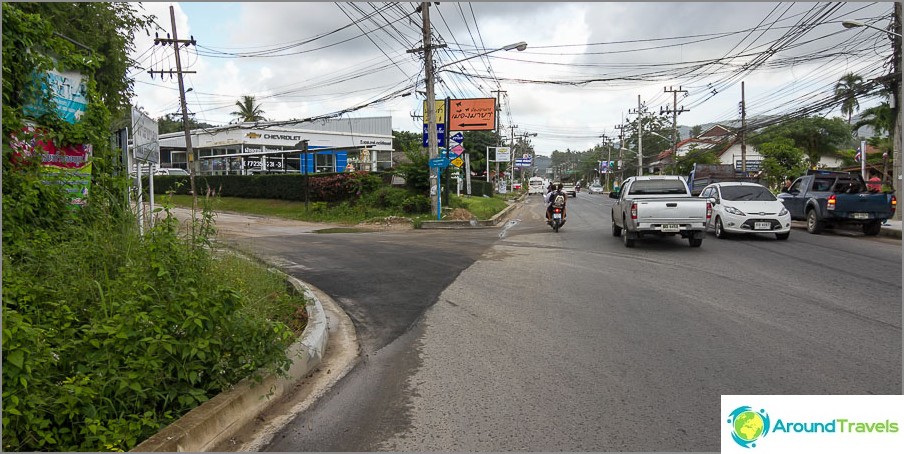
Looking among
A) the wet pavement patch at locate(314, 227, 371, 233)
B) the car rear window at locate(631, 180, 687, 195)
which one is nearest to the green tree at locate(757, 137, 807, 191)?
the car rear window at locate(631, 180, 687, 195)

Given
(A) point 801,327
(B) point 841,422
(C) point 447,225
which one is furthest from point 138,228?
(C) point 447,225

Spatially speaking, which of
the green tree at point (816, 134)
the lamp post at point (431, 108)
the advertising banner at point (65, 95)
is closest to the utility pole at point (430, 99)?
the lamp post at point (431, 108)

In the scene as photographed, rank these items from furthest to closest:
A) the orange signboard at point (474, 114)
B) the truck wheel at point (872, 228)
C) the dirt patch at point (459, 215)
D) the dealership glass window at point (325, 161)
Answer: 1. the dealership glass window at point (325, 161)
2. the orange signboard at point (474, 114)
3. the dirt patch at point (459, 215)
4. the truck wheel at point (872, 228)

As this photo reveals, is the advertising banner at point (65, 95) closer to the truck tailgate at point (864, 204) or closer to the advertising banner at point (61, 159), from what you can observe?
the advertising banner at point (61, 159)

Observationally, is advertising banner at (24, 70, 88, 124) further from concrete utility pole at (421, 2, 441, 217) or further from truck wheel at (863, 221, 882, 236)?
truck wheel at (863, 221, 882, 236)

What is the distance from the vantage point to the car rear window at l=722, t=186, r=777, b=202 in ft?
54.7

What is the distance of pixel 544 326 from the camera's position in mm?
6883

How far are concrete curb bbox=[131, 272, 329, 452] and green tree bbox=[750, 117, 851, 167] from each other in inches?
2610

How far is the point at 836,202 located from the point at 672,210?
6833mm

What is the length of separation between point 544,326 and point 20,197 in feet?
18.6

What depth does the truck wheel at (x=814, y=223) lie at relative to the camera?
1759 cm

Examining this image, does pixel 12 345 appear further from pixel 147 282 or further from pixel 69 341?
pixel 147 282

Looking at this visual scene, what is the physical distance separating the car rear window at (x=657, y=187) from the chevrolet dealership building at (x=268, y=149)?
27525 mm

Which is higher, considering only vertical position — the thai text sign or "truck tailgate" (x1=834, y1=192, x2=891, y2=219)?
the thai text sign
